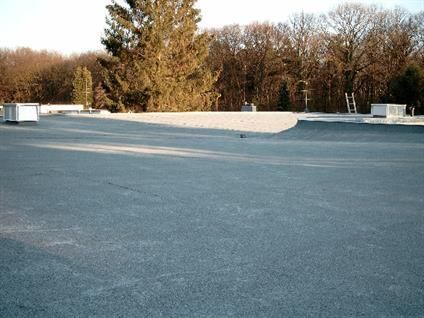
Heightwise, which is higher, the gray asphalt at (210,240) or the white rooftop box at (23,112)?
the white rooftop box at (23,112)

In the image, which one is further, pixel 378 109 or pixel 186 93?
pixel 186 93

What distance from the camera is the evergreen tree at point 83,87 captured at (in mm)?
53000

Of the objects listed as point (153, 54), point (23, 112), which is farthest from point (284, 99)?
point (23, 112)

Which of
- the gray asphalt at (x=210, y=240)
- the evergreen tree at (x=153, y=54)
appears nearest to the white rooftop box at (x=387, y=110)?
the evergreen tree at (x=153, y=54)

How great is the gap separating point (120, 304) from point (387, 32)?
44.9 m

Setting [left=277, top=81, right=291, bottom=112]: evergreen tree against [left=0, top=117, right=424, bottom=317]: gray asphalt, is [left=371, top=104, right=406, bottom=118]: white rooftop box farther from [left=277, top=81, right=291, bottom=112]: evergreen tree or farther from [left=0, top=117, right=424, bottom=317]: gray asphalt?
[left=277, top=81, right=291, bottom=112]: evergreen tree

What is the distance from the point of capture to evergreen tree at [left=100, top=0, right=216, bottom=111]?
28.6 meters

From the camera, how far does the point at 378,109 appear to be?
26.1m

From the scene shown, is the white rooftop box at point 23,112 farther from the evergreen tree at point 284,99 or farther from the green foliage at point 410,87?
the evergreen tree at point 284,99

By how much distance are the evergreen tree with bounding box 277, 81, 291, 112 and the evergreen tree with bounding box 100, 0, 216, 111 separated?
14.8m

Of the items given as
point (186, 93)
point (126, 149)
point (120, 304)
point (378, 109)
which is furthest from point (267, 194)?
point (186, 93)

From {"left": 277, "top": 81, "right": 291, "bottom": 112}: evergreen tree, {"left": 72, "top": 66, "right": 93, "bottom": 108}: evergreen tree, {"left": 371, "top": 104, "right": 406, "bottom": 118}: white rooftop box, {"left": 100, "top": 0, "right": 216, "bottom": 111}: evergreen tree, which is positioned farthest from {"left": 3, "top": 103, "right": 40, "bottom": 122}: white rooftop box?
{"left": 72, "top": 66, "right": 93, "bottom": 108}: evergreen tree

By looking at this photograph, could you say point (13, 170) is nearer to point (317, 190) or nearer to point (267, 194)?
point (267, 194)

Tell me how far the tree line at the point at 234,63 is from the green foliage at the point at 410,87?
73 mm
